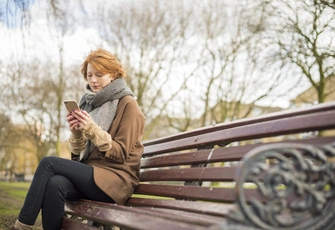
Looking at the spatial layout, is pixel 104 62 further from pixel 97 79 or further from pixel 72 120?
pixel 72 120

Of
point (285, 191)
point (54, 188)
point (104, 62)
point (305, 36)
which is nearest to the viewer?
point (285, 191)

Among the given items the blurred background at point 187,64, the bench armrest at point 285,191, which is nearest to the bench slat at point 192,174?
the bench armrest at point 285,191

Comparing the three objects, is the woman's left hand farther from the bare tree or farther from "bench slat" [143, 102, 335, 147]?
the bare tree

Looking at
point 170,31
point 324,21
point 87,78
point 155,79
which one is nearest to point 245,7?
point 170,31

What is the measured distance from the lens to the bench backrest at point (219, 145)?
2.29m

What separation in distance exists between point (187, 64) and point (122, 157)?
55.5 feet

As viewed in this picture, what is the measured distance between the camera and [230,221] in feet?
5.56

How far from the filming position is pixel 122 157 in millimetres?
3643

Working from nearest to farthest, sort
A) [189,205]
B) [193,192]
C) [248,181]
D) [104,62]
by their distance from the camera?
[248,181] → [189,205] → [193,192] → [104,62]

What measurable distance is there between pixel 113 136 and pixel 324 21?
8219 millimetres

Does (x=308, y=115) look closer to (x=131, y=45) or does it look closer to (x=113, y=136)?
(x=113, y=136)

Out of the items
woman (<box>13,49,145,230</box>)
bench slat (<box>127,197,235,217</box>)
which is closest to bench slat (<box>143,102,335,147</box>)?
woman (<box>13,49,145,230</box>)

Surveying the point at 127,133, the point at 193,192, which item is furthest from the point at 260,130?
the point at 127,133

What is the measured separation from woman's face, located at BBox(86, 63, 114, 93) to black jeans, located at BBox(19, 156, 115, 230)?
2.40ft
